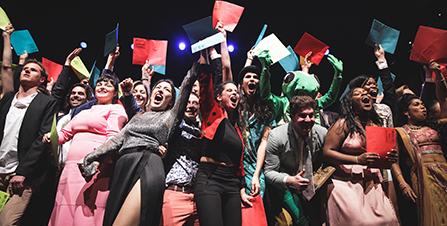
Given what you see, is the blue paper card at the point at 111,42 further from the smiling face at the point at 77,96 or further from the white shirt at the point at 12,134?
the white shirt at the point at 12,134

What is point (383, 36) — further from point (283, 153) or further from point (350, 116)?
point (283, 153)

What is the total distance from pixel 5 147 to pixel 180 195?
201 centimetres

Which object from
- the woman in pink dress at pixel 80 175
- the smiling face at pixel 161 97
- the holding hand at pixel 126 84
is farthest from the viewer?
the holding hand at pixel 126 84

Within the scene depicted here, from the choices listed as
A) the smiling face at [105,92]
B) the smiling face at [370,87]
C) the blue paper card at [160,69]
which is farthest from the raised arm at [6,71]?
the smiling face at [370,87]

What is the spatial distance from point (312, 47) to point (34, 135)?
11.2ft

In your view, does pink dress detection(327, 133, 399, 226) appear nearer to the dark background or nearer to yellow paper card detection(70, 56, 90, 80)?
the dark background

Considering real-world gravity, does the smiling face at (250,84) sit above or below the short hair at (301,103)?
above

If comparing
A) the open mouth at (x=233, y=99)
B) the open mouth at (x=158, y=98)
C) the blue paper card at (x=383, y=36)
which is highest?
the blue paper card at (x=383, y=36)

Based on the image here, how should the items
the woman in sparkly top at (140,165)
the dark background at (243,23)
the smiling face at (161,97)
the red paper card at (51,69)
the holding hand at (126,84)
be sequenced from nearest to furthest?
the woman in sparkly top at (140,165) < the smiling face at (161,97) < the holding hand at (126,84) < the red paper card at (51,69) < the dark background at (243,23)

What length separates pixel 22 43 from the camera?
3562mm

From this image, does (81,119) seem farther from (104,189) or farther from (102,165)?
(104,189)

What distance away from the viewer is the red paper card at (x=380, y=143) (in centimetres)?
216

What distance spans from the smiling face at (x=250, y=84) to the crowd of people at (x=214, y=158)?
0.05ft

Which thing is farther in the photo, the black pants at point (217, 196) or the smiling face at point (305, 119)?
the smiling face at point (305, 119)
